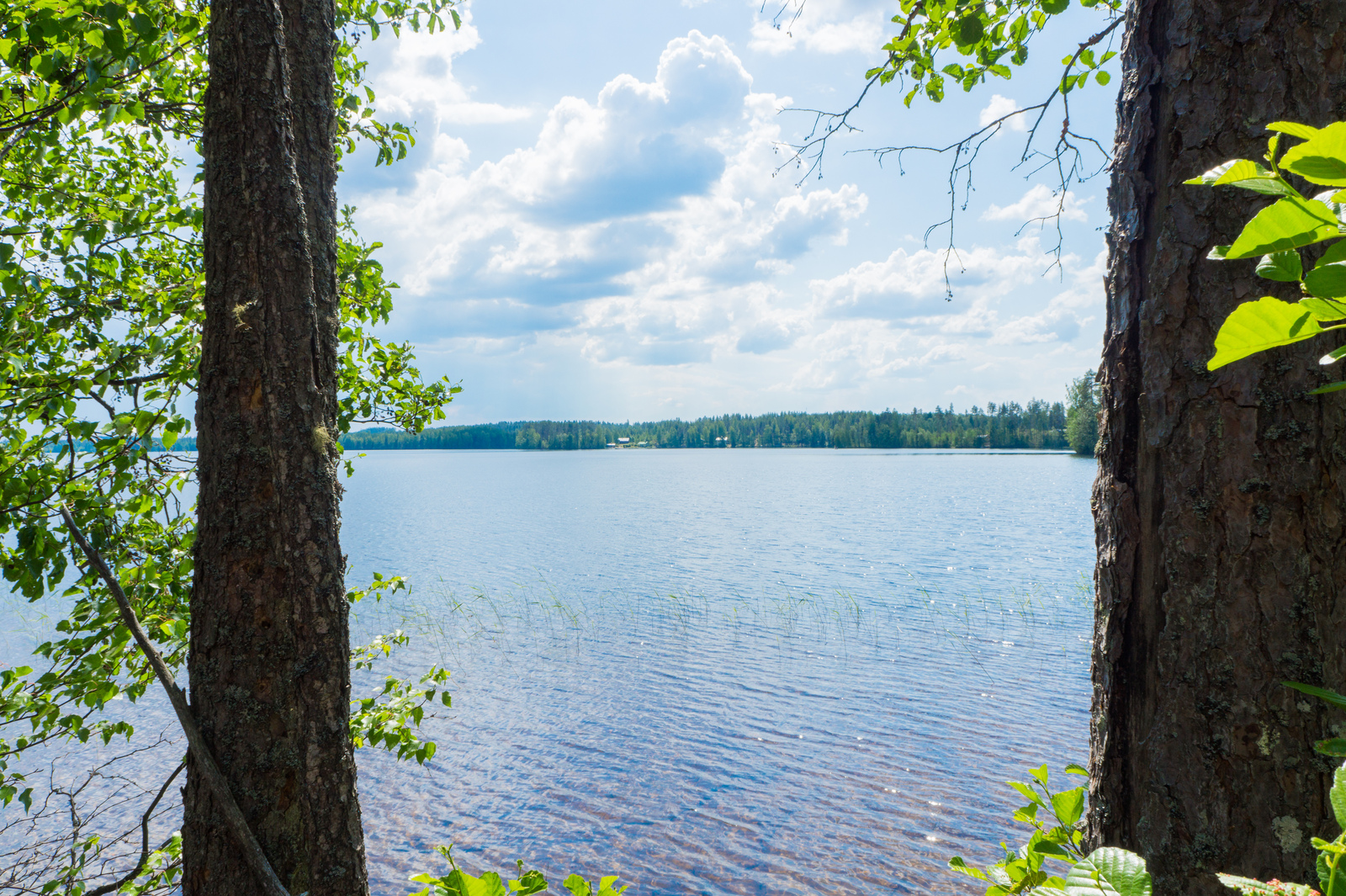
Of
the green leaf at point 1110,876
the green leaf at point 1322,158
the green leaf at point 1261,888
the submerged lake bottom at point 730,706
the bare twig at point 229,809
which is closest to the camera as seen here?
the green leaf at point 1322,158

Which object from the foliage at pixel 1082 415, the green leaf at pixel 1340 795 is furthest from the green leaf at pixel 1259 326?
the foliage at pixel 1082 415

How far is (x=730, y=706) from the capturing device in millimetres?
10633

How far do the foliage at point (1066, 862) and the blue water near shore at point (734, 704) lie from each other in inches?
235

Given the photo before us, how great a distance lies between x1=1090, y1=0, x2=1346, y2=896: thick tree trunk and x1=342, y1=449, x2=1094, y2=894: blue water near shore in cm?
615

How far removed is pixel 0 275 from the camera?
2.37 metres

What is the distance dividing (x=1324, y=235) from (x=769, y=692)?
448 inches

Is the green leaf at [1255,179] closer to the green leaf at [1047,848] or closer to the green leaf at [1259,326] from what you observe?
the green leaf at [1259,326]

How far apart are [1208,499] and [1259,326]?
3.59 feet

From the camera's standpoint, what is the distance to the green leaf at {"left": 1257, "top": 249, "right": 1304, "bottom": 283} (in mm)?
519

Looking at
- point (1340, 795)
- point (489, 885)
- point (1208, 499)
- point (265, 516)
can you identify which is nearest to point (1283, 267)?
point (1340, 795)

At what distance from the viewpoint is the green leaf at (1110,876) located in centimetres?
68

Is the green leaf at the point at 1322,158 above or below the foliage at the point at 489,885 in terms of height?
above

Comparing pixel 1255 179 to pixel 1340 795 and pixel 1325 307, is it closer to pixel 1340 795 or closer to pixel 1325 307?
pixel 1325 307

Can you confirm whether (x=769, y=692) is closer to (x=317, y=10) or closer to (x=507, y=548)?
(x=317, y=10)
